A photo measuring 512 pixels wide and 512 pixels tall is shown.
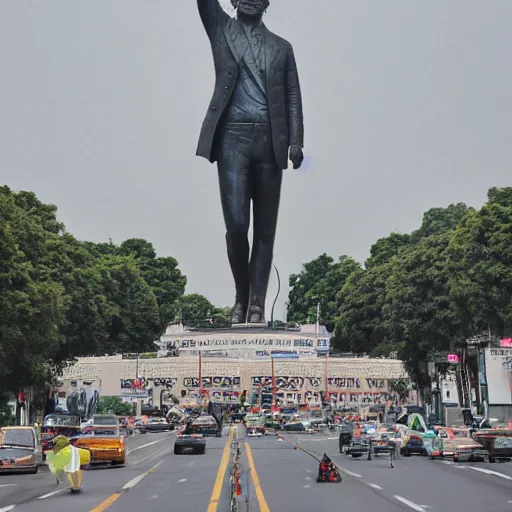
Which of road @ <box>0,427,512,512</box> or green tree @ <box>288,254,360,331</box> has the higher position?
green tree @ <box>288,254,360,331</box>

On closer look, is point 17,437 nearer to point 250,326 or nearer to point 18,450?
point 18,450

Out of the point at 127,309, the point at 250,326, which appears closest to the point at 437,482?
the point at 250,326

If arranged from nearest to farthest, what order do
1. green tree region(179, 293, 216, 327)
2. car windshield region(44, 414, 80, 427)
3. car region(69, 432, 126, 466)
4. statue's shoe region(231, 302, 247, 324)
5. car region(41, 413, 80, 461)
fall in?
car region(69, 432, 126, 466)
car region(41, 413, 80, 461)
car windshield region(44, 414, 80, 427)
statue's shoe region(231, 302, 247, 324)
green tree region(179, 293, 216, 327)

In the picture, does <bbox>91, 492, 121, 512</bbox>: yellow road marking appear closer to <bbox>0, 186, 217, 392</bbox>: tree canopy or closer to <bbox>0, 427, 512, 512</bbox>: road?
<bbox>0, 427, 512, 512</bbox>: road

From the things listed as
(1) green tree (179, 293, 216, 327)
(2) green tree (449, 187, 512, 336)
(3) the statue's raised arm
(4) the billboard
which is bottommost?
(4) the billboard

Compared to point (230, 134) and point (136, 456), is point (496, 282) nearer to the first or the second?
point (230, 134)

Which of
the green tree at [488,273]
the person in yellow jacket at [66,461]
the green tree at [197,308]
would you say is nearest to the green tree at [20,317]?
the green tree at [488,273]

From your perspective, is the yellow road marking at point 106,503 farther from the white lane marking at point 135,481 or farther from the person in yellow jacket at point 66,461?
the white lane marking at point 135,481

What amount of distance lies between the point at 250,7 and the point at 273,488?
128 feet

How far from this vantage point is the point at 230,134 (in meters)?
57.9

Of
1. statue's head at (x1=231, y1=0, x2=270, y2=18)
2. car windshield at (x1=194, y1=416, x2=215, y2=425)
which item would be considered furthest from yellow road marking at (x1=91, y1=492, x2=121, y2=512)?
statue's head at (x1=231, y1=0, x2=270, y2=18)

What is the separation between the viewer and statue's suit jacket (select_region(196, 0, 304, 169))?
5706 centimetres

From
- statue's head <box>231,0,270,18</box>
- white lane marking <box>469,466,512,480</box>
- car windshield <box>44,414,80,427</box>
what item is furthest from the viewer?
statue's head <box>231,0,270,18</box>

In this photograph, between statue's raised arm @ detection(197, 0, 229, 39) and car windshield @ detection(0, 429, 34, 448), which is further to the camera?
statue's raised arm @ detection(197, 0, 229, 39)
